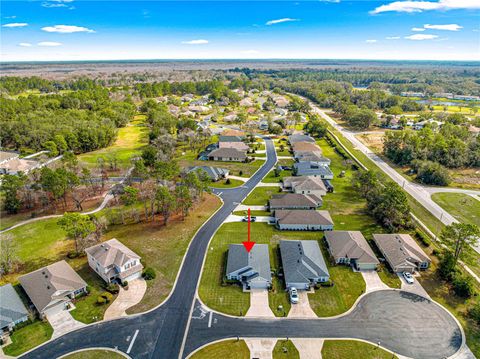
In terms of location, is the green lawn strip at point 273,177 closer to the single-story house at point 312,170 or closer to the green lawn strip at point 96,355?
the single-story house at point 312,170

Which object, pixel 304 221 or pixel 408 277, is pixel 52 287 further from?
pixel 408 277

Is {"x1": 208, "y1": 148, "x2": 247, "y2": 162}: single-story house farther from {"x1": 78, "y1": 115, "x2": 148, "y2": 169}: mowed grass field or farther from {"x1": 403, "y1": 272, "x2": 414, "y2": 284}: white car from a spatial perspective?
{"x1": 403, "y1": 272, "x2": 414, "y2": 284}: white car

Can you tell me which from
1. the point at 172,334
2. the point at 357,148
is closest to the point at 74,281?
the point at 172,334

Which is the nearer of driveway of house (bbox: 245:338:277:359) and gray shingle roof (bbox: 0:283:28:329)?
driveway of house (bbox: 245:338:277:359)

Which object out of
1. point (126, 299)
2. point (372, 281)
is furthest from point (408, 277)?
point (126, 299)

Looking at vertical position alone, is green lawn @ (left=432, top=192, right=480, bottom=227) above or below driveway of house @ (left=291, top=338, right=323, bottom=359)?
above

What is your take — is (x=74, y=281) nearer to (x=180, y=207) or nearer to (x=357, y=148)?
(x=180, y=207)

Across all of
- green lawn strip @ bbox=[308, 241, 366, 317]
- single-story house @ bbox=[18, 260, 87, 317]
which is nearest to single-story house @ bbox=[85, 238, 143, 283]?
single-story house @ bbox=[18, 260, 87, 317]
